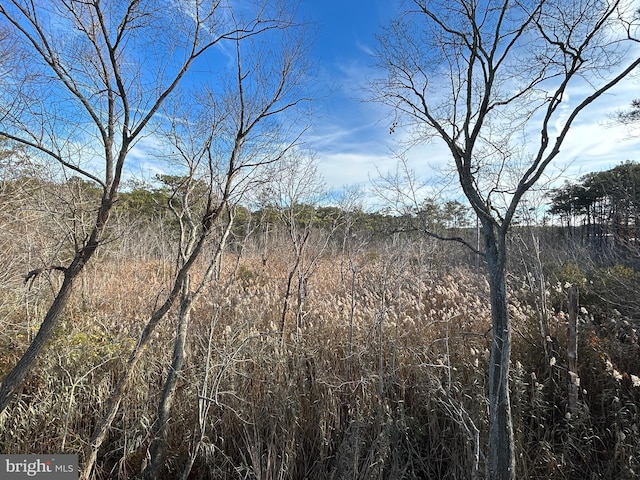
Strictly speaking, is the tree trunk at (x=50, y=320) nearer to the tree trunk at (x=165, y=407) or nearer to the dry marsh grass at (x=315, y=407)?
the dry marsh grass at (x=315, y=407)

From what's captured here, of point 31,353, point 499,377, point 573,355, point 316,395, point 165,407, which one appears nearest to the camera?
point 31,353

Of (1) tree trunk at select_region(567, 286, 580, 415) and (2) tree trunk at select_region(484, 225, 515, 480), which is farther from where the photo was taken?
(1) tree trunk at select_region(567, 286, 580, 415)

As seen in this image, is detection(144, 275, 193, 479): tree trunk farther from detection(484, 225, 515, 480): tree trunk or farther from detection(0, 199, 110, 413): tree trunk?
detection(484, 225, 515, 480): tree trunk

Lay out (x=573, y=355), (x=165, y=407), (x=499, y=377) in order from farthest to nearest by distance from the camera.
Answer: (x=573, y=355) < (x=165, y=407) < (x=499, y=377)

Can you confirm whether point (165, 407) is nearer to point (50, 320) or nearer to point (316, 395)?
point (50, 320)

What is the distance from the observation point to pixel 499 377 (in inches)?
86.0

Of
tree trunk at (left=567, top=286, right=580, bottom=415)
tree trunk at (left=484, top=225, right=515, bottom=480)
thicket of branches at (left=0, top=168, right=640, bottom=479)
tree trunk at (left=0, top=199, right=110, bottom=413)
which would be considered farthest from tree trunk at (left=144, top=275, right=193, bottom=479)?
tree trunk at (left=567, top=286, right=580, bottom=415)

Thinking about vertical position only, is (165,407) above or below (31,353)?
below

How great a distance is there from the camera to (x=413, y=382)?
135 inches

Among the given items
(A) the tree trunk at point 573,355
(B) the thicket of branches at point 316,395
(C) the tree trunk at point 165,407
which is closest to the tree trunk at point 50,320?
(B) the thicket of branches at point 316,395

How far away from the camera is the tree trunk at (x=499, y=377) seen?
6.91 feet

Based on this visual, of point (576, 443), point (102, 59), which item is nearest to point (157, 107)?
point (102, 59)

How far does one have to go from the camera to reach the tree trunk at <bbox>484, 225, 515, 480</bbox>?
211 cm

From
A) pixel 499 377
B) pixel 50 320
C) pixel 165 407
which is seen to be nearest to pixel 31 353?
pixel 50 320
